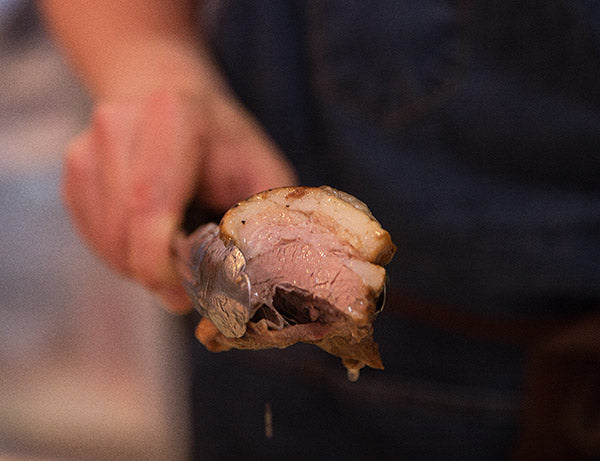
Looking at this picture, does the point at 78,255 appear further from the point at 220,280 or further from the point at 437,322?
the point at 220,280

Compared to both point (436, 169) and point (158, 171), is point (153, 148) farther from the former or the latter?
point (436, 169)

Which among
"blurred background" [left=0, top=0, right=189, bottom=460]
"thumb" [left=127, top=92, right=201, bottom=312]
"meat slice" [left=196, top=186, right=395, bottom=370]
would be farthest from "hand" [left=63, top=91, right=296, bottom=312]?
"blurred background" [left=0, top=0, right=189, bottom=460]

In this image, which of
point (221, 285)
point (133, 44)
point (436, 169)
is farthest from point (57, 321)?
point (221, 285)

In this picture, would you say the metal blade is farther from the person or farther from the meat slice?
the person

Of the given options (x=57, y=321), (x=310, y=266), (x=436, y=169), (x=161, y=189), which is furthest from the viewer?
(x=57, y=321)

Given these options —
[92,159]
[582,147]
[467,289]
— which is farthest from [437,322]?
[92,159]

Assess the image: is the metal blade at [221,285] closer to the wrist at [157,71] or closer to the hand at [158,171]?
the hand at [158,171]

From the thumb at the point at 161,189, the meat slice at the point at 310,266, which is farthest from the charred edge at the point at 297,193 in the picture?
the thumb at the point at 161,189
